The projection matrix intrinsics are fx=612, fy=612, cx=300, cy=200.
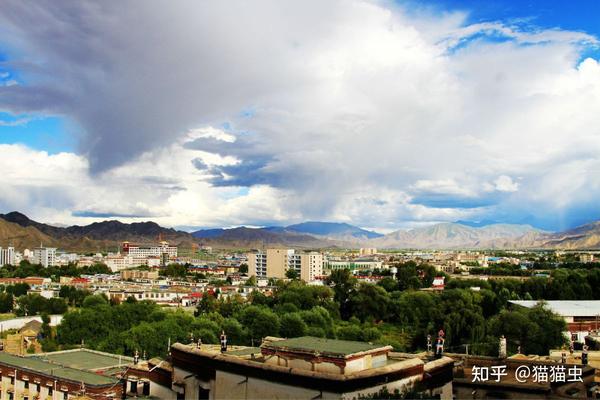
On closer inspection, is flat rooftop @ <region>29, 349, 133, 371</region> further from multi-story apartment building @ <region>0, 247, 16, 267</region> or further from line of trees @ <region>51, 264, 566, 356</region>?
multi-story apartment building @ <region>0, 247, 16, 267</region>

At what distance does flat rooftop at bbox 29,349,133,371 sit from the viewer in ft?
84.7

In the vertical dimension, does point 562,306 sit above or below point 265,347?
below

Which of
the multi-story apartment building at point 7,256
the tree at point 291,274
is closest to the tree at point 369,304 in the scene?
the tree at point 291,274

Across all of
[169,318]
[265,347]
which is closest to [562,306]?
[169,318]

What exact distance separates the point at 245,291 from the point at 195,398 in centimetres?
7093

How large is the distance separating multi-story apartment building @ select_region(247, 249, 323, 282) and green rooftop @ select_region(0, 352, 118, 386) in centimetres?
9371

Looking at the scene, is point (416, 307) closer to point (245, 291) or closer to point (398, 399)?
point (245, 291)

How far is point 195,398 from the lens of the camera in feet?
32.2

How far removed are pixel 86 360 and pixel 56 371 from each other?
6.27 meters

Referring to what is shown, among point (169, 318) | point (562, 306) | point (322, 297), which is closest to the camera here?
point (169, 318)

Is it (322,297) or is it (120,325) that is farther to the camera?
(322,297)

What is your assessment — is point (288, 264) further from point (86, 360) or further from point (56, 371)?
point (56, 371)

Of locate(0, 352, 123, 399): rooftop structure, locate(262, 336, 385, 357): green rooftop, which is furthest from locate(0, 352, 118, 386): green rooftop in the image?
locate(262, 336, 385, 357): green rooftop

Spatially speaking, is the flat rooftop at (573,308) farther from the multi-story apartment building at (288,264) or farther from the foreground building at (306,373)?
the multi-story apartment building at (288,264)
